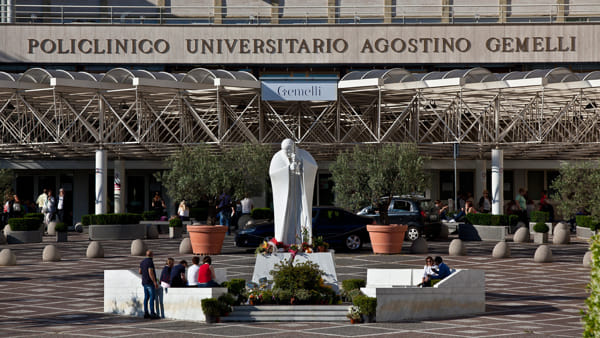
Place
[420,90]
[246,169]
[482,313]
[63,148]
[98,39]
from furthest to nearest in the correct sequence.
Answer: [98,39] → [63,148] → [420,90] → [246,169] → [482,313]

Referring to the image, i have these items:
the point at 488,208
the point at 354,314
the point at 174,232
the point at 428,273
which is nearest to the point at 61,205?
the point at 174,232

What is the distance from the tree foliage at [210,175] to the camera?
28.9 meters

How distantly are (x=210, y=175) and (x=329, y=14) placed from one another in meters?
23.5

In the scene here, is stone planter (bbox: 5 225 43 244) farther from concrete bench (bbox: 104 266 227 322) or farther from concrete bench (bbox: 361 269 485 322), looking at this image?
concrete bench (bbox: 361 269 485 322)

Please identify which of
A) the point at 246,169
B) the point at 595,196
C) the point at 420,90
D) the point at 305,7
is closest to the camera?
the point at 595,196

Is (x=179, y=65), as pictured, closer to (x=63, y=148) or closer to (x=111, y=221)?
(x=63, y=148)

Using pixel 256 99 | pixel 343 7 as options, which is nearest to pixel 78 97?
pixel 256 99

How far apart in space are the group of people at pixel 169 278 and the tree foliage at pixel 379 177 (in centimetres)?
1153

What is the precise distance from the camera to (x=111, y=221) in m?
32.1

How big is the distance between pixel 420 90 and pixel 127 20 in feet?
70.7

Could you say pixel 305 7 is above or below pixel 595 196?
above

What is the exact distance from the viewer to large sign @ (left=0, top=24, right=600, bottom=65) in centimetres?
4684

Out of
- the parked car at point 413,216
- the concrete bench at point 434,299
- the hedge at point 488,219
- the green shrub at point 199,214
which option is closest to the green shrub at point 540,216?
the hedge at point 488,219

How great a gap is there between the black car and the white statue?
7727 millimetres
